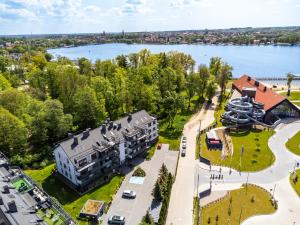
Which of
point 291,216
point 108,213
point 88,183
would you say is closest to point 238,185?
point 291,216

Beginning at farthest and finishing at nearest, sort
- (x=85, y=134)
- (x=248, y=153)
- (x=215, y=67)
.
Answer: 1. (x=215, y=67)
2. (x=248, y=153)
3. (x=85, y=134)

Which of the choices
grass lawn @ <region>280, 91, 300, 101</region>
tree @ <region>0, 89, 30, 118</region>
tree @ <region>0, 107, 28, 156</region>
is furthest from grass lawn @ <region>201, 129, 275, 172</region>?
tree @ <region>0, 89, 30, 118</region>

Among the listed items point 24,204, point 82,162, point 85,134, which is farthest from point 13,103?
point 24,204

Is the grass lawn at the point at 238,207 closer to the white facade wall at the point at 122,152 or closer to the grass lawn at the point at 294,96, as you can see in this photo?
the white facade wall at the point at 122,152

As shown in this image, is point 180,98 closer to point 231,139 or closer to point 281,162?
point 231,139

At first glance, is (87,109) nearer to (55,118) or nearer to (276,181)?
(55,118)

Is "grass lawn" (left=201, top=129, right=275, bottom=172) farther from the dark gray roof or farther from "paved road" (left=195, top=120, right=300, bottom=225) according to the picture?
the dark gray roof
